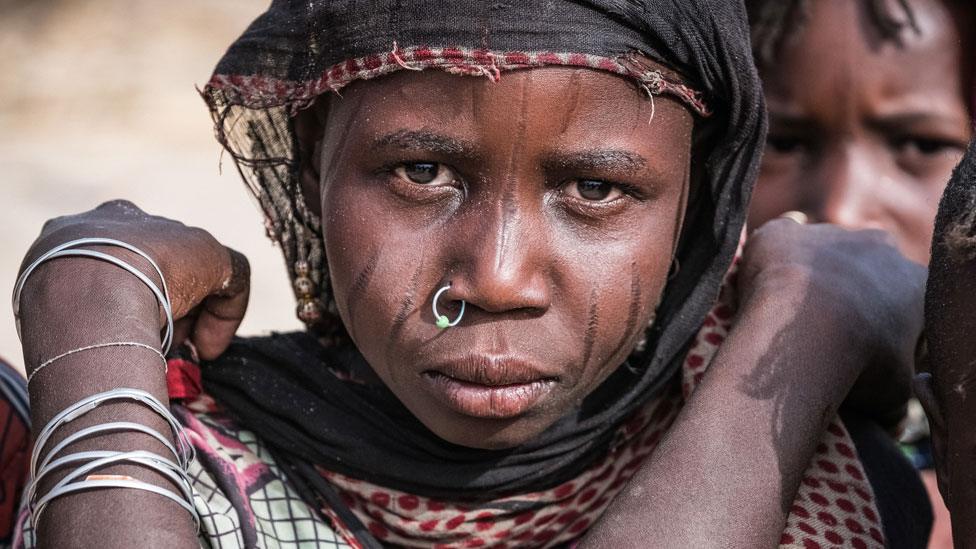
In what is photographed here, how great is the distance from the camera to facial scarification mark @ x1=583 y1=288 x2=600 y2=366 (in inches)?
79.7

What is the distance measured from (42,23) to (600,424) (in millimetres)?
8734

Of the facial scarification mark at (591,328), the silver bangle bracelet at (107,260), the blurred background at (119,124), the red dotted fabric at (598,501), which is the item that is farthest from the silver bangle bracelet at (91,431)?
the blurred background at (119,124)

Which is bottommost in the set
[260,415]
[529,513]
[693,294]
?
[529,513]

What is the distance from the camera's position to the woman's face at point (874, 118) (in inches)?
129

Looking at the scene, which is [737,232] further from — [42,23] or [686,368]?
[42,23]

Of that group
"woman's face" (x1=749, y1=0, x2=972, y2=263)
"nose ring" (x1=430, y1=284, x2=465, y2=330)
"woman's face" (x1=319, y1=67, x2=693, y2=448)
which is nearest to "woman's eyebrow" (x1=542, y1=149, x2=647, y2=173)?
"woman's face" (x1=319, y1=67, x2=693, y2=448)

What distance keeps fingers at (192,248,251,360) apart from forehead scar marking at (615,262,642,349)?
27.6 inches

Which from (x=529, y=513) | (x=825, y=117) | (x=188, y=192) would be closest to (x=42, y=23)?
(x=188, y=192)

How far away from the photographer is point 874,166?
331cm

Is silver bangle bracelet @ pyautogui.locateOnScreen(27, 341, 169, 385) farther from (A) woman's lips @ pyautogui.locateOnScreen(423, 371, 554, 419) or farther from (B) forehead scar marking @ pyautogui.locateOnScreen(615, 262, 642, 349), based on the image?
(B) forehead scar marking @ pyautogui.locateOnScreen(615, 262, 642, 349)

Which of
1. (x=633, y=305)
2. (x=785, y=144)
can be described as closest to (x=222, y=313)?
(x=633, y=305)

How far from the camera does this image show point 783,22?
11.1 feet

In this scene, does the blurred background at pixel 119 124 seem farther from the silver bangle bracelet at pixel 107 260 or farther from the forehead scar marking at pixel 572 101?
the forehead scar marking at pixel 572 101

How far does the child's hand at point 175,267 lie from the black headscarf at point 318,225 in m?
0.09
